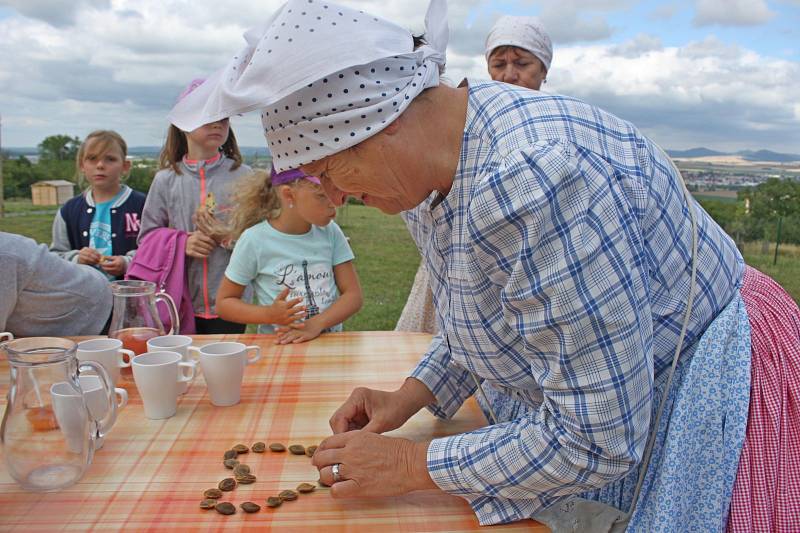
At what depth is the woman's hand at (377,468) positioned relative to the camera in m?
1.17

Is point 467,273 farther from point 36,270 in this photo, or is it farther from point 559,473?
point 36,270

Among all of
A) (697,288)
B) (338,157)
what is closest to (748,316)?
(697,288)

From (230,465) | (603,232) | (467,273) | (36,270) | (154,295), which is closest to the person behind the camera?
(603,232)

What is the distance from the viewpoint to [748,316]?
119 centimetres

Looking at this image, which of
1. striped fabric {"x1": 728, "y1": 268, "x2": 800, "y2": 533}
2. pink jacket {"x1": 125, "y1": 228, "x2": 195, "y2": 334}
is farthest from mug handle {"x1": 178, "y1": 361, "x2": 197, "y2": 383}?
pink jacket {"x1": 125, "y1": 228, "x2": 195, "y2": 334}

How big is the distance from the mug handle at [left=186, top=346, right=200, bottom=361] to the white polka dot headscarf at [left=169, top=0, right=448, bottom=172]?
80cm

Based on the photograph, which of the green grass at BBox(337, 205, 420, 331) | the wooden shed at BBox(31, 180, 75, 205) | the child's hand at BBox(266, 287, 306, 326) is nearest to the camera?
the child's hand at BBox(266, 287, 306, 326)

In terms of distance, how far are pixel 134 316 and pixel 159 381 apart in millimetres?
416

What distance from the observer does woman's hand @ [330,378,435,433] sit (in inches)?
56.7

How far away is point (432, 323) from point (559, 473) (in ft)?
6.85

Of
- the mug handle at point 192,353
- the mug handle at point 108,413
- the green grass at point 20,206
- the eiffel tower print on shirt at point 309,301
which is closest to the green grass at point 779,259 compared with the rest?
the eiffel tower print on shirt at point 309,301

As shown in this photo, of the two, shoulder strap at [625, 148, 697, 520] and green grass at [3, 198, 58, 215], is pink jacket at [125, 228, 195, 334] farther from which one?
green grass at [3, 198, 58, 215]

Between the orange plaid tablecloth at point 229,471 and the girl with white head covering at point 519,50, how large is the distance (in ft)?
6.70

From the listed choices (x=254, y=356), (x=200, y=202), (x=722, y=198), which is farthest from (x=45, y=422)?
(x=722, y=198)
